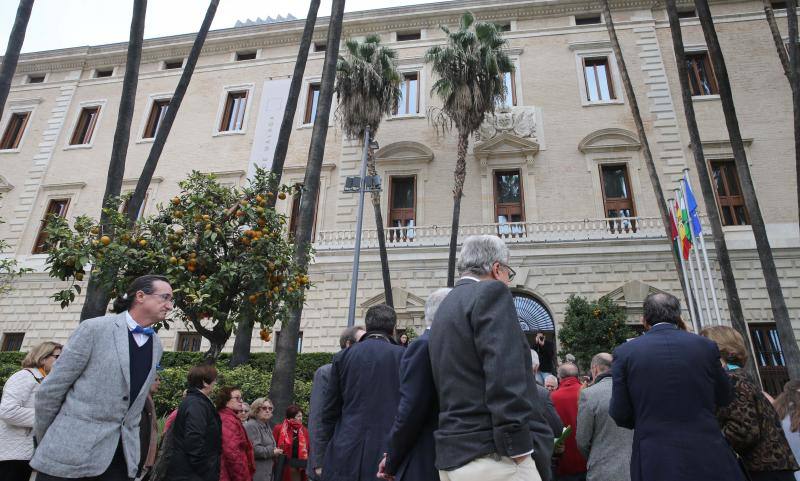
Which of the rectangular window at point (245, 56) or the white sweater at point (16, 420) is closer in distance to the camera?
the white sweater at point (16, 420)

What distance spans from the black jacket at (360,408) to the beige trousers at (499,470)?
147 centimetres

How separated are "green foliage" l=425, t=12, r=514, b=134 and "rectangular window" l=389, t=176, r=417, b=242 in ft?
11.3

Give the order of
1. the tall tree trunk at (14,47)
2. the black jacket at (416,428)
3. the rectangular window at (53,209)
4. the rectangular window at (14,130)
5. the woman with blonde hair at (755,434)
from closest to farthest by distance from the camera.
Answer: the black jacket at (416,428)
the woman with blonde hair at (755,434)
the tall tree trunk at (14,47)
the rectangular window at (53,209)
the rectangular window at (14,130)

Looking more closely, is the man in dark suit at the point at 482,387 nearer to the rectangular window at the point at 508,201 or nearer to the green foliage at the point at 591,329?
the green foliage at the point at 591,329

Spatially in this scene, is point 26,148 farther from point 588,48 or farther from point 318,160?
point 588,48

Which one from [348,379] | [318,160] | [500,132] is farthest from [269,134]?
[348,379]

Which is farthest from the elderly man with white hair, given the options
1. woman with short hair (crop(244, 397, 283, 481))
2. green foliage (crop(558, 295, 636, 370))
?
green foliage (crop(558, 295, 636, 370))

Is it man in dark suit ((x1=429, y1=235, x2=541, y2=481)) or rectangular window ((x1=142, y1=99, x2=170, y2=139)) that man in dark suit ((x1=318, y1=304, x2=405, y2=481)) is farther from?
rectangular window ((x1=142, y1=99, x2=170, y2=139))

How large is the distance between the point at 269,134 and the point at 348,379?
709 inches

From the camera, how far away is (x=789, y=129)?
54.0 feet

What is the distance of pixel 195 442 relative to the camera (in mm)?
3916

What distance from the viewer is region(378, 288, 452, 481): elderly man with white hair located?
243 centimetres

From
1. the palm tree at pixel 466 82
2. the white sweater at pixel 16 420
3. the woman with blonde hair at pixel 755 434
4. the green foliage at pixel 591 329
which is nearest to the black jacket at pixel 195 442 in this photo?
the white sweater at pixel 16 420

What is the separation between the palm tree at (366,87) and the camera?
649 inches
